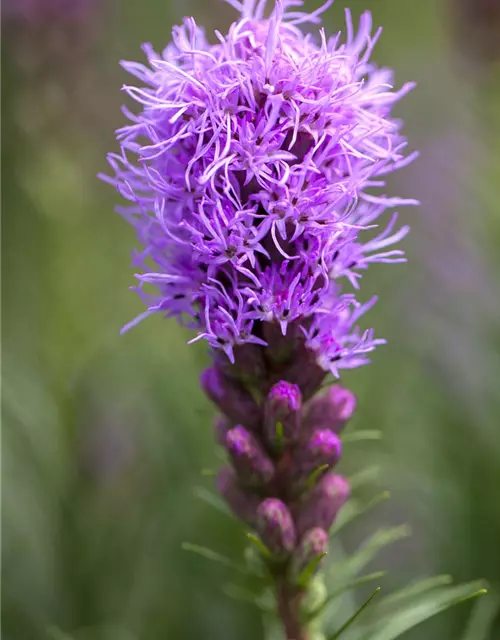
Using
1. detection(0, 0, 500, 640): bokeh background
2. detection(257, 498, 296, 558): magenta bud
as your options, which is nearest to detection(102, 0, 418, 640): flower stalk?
detection(257, 498, 296, 558): magenta bud

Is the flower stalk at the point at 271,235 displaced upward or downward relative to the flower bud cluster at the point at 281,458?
upward

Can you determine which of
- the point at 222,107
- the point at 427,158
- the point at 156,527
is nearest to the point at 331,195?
the point at 222,107

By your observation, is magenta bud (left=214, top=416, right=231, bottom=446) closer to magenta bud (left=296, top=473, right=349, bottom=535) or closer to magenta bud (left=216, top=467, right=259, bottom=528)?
magenta bud (left=216, top=467, right=259, bottom=528)

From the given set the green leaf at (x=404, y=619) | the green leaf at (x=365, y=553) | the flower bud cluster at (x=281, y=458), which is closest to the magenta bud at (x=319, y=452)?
the flower bud cluster at (x=281, y=458)

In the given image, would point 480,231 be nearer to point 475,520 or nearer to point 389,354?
point 389,354

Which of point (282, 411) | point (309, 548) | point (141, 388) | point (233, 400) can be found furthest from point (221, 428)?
point (141, 388)

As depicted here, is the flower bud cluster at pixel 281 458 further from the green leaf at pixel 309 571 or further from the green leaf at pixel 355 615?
the green leaf at pixel 355 615
